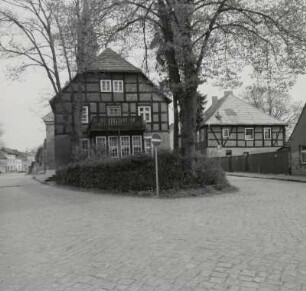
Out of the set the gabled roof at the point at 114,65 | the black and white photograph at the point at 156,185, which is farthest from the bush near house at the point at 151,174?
the gabled roof at the point at 114,65

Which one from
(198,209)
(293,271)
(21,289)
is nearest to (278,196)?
(198,209)

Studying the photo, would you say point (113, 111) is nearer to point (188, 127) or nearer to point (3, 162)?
point (188, 127)

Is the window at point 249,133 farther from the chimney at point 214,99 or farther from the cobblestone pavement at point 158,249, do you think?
the cobblestone pavement at point 158,249

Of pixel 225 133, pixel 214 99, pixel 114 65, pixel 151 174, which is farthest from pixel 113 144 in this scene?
pixel 214 99

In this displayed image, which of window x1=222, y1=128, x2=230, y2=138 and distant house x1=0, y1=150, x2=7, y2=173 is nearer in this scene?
window x1=222, y1=128, x2=230, y2=138

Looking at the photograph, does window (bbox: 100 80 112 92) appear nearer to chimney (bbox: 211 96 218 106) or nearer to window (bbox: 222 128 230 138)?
window (bbox: 222 128 230 138)

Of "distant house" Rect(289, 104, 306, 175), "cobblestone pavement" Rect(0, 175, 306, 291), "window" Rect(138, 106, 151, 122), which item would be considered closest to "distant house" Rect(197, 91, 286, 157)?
"window" Rect(138, 106, 151, 122)

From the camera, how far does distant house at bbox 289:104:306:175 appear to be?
31.2 metres

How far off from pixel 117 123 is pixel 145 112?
362 centimetres

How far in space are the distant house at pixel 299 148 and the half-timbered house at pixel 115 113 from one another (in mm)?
12266

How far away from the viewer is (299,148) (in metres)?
31.6

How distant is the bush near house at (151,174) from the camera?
2027 centimetres

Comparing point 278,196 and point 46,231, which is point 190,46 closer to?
point 278,196

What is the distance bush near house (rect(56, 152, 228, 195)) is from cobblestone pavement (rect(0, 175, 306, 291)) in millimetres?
5956
